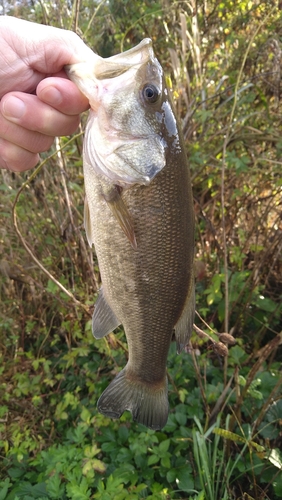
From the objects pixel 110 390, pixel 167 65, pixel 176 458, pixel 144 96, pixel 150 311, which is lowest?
pixel 176 458

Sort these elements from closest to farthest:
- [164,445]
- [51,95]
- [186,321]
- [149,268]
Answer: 1. [51,95]
2. [149,268]
3. [186,321]
4. [164,445]

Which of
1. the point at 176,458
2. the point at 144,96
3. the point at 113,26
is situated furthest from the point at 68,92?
the point at 113,26

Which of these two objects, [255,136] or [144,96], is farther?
[255,136]

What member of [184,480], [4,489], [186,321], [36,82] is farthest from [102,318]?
[4,489]

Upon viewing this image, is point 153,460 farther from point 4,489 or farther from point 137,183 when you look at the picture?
point 137,183

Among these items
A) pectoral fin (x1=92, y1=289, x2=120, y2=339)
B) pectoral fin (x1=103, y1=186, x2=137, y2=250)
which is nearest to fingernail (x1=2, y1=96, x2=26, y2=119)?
pectoral fin (x1=103, y1=186, x2=137, y2=250)

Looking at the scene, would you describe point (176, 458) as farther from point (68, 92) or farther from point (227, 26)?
point (227, 26)
